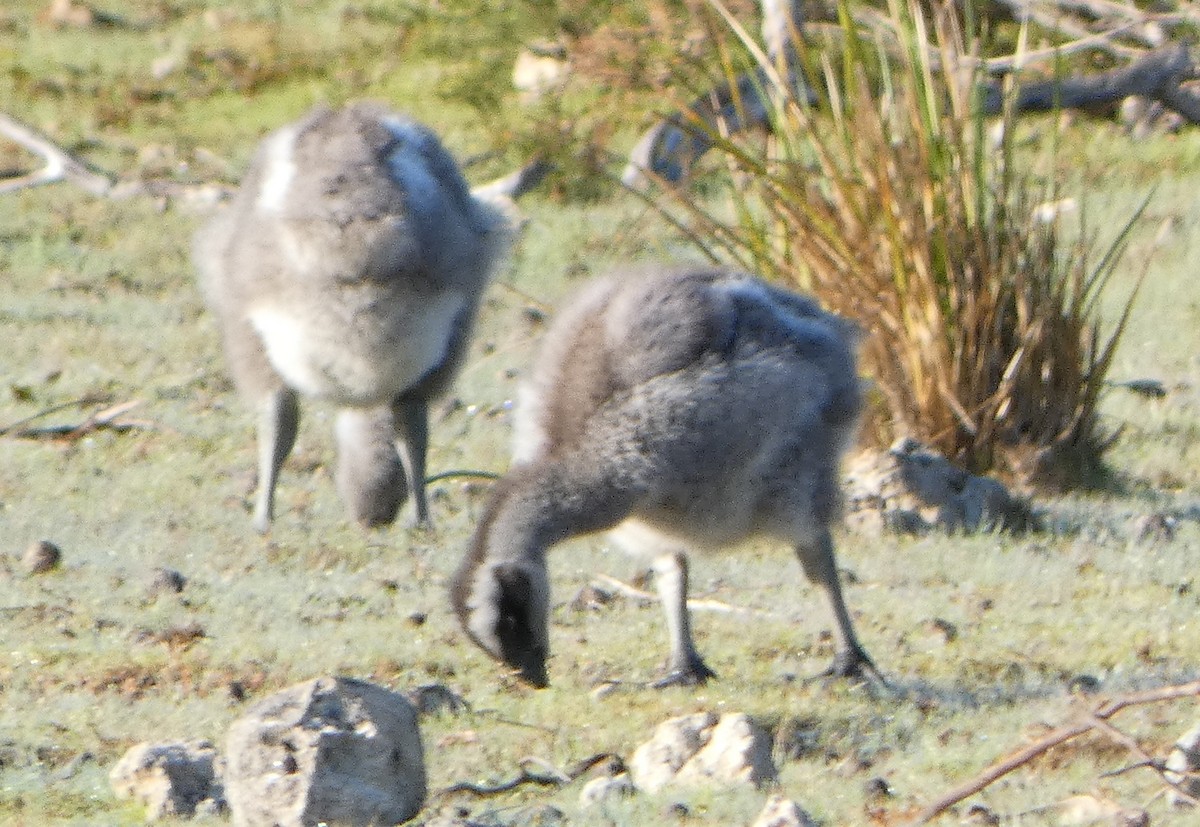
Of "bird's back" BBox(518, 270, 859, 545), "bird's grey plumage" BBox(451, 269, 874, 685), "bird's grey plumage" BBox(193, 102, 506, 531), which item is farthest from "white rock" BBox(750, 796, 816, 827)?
"bird's grey plumage" BBox(193, 102, 506, 531)

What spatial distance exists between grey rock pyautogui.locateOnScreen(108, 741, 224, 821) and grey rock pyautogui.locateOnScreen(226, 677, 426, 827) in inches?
10.4

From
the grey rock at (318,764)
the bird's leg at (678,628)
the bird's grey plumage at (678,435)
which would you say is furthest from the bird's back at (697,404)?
the grey rock at (318,764)

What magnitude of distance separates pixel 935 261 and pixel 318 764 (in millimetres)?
3949

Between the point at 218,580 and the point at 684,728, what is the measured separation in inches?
102

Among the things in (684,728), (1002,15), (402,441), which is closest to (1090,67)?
(1002,15)

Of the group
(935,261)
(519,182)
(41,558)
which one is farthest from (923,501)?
(519,182)

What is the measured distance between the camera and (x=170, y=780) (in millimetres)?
4590

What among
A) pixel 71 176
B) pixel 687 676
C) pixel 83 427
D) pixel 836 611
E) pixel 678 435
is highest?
pixel 678 435

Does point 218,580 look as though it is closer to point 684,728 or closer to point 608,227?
point 684,728

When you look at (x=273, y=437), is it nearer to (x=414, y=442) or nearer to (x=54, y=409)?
(x=414, y=442)

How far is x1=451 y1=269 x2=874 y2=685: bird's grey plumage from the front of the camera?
5004 millimetres

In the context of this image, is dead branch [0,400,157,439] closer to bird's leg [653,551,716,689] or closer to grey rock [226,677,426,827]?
bird's leg [653,551,716,689]

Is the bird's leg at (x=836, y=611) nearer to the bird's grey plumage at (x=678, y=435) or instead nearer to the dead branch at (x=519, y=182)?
the bird's grey plumage at (x=678, y=435)

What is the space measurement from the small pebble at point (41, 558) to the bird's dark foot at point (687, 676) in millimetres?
2456
